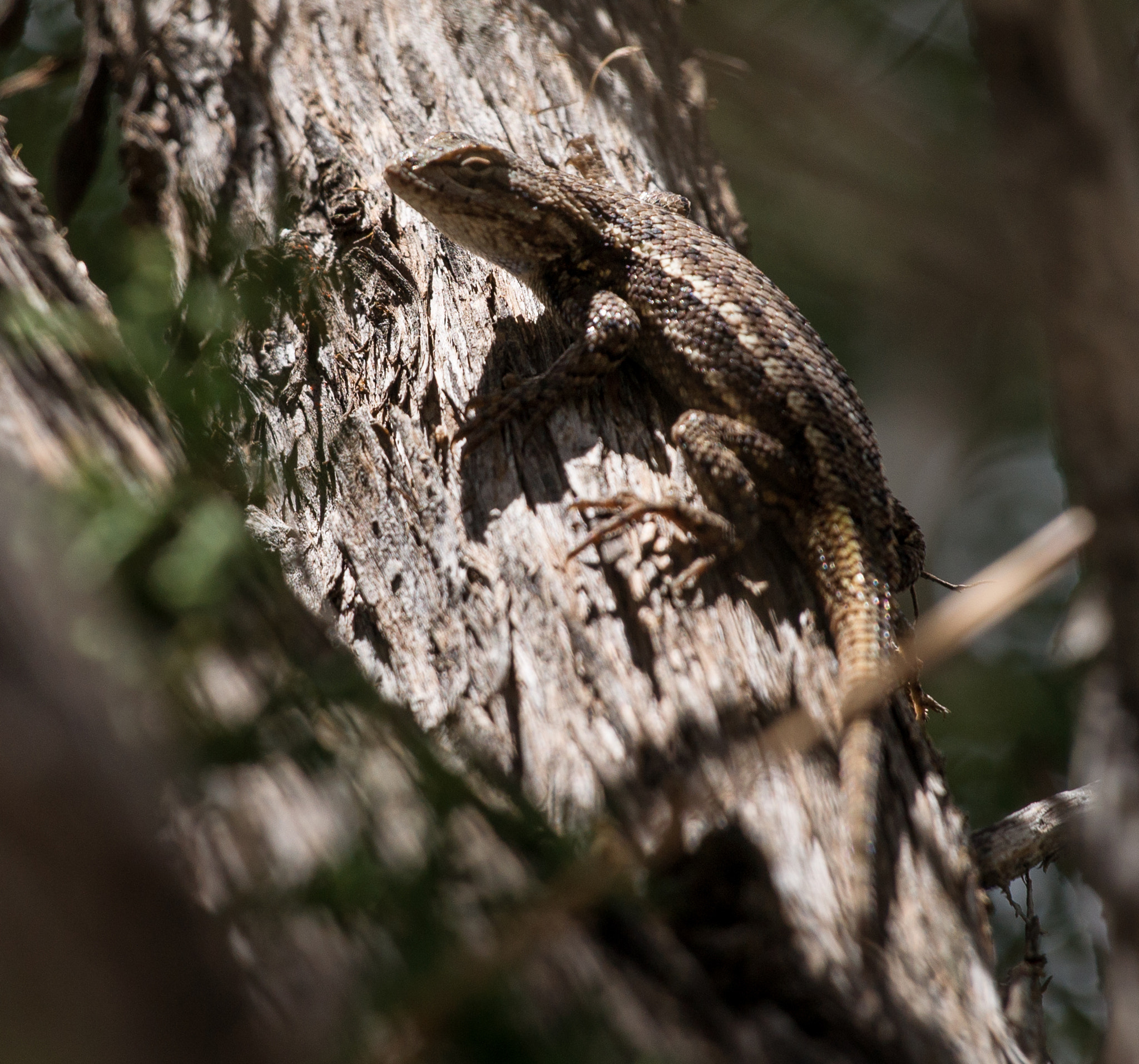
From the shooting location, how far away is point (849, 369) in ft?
24.5

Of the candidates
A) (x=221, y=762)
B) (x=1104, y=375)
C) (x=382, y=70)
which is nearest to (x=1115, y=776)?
(x=1104, y=375)

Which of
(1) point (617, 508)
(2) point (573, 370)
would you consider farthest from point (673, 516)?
(2) point (573, 370)

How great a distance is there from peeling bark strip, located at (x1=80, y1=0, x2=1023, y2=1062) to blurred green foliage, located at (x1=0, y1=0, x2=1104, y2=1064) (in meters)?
0.24

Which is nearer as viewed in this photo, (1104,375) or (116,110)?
(1104,375)

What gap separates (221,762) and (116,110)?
4.56m

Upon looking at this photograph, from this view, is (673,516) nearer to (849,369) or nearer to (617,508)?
(617,508)

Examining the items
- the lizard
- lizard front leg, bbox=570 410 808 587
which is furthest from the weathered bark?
lizard front leg, bbox=570 410 808 587

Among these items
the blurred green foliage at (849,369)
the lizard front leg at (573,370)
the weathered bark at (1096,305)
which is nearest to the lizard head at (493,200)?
the lizard front leg at (573,370)

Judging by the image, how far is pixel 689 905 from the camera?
173cm

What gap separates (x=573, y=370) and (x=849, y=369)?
16.2 feet

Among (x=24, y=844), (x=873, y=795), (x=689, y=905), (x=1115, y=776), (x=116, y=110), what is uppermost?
(x=116, y=110)

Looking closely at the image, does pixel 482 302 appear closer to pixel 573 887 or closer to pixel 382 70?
pixel 382 70

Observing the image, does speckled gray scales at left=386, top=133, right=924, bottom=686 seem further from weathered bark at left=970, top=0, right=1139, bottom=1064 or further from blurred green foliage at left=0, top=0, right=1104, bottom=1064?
weathered bark at left=970, top=0, right=1139, bottom=1064

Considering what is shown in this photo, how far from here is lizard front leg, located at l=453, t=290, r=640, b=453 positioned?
2814 mm
